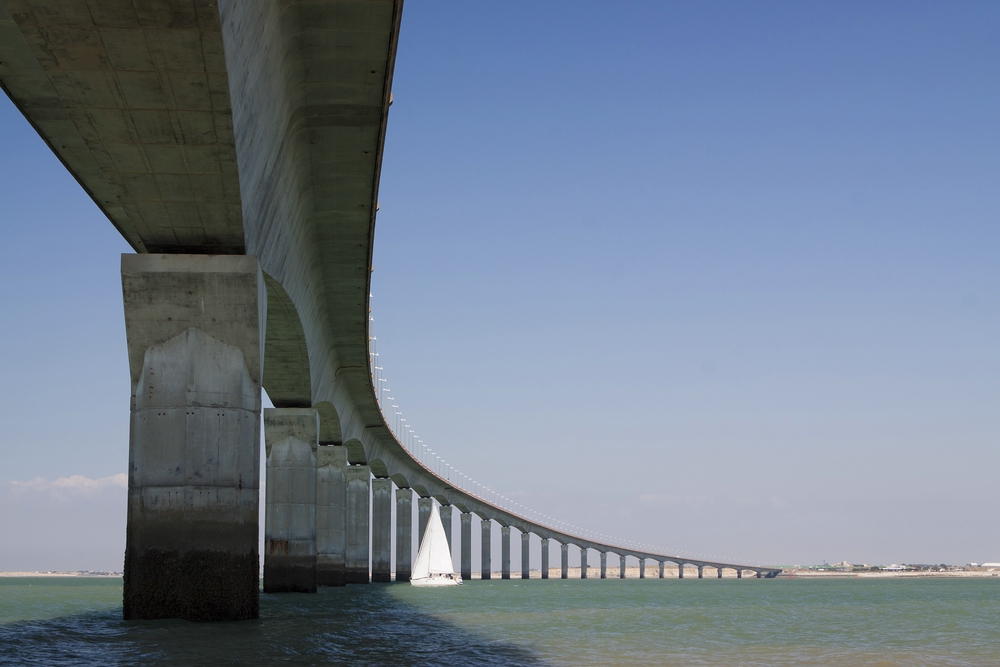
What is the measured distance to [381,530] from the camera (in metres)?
78.8

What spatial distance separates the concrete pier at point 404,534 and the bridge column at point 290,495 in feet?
156

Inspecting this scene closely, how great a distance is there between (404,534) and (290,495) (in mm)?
50192

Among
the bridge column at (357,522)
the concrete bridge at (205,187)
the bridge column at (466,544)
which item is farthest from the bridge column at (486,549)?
the concrete bridge at (205,187)

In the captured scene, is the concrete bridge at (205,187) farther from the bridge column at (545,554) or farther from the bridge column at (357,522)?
the bridge column at (545,554)

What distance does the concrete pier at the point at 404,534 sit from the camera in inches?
3418

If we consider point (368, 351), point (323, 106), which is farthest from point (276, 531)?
point (323, 106)

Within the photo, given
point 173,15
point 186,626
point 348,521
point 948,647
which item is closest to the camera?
point 173,15

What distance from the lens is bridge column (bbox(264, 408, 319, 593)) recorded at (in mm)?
39250

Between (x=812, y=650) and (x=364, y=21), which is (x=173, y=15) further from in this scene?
(x=812, y=650)

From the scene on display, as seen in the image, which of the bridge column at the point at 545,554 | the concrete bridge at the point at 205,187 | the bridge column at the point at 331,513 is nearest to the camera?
the concrete bridge at the point at 205,187

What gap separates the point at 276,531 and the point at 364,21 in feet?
86.8

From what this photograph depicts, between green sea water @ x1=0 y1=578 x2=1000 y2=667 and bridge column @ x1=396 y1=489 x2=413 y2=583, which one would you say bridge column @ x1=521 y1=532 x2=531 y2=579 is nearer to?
bridge column @ x1=396 y1=489 x2=413 y2=583

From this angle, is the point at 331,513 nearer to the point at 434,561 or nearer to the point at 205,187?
the point at 434,561

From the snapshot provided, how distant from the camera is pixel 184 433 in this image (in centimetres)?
2025
